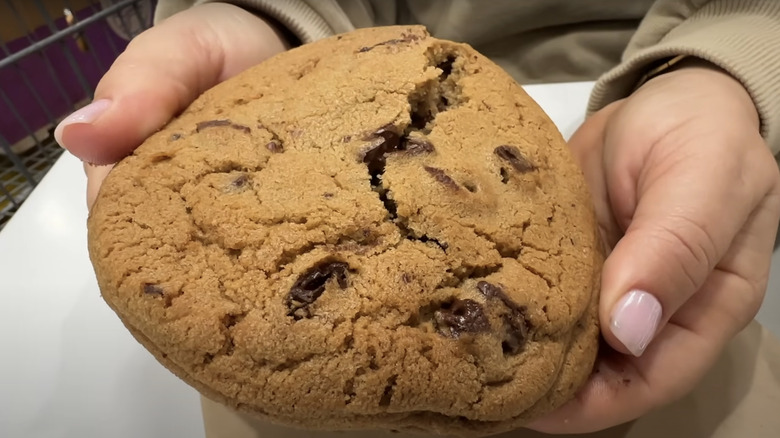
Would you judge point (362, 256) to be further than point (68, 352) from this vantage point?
No

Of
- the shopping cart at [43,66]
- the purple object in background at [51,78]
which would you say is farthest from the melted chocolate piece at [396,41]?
the purple object in background at [51,78]

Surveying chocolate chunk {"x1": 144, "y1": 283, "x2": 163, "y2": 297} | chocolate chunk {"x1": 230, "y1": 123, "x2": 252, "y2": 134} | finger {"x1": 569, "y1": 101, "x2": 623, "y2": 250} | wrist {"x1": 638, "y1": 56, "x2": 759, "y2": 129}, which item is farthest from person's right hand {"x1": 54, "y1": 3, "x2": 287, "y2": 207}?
wrist {"x1": 638, "y1": 56, "x2": 759, "y2": 129}

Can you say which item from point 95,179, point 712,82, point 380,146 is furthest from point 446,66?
point 95,179

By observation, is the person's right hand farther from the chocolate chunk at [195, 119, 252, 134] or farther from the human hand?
the human hand

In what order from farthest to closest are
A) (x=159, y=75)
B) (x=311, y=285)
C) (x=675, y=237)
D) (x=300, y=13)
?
(x=300, y=13), (x=159, y=75), (x=675, y=237), (x=311, y=285)

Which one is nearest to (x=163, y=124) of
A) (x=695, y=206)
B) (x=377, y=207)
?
(x=377, y=207)

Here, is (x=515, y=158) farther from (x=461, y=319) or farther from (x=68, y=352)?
(x=68, y=352)

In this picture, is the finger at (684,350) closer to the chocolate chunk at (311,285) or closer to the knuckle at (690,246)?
the knuckle at (690,246)
